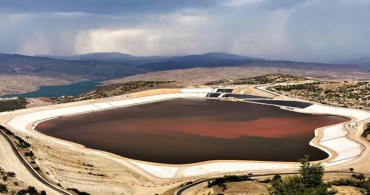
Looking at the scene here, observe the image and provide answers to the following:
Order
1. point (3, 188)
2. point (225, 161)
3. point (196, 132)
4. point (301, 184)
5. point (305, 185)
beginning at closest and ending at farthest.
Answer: point (301, 184) < point (305, 185) < point (3, 188) < point (225, 161) < point (196, 132)

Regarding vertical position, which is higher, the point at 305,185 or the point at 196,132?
the point at 305,185

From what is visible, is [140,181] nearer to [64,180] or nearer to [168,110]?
[64,180]

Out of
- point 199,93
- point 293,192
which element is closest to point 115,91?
point 199,93

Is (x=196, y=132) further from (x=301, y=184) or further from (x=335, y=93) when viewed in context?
(x=335, y=93)

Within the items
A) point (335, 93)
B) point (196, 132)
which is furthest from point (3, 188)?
point (335, 93)

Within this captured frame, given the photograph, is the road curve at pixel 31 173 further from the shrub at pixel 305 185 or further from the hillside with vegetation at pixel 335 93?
the hillside with vegetation at pixel 335 93

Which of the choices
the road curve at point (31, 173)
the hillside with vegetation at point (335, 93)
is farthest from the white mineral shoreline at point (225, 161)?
the road curve at point (31, 173)

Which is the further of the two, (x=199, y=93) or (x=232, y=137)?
(x=199, y=93)
